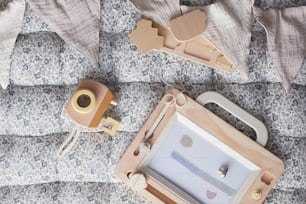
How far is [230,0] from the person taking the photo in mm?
1299

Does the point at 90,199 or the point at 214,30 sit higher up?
the point at 214,30

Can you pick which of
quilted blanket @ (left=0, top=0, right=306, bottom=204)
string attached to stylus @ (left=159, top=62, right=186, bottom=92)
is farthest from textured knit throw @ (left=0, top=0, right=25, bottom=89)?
string attached to stylus @ (left=159, top=62, right=186, bottom=92)

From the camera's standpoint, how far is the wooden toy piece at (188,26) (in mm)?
1255

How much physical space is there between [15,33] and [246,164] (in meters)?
0.66

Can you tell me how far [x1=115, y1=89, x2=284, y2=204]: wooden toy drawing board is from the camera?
1.26 meters

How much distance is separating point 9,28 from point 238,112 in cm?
61

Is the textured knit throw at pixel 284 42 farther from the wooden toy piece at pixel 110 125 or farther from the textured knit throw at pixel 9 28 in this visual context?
the textured knit throw at pixel 9 28

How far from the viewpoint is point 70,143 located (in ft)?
4.27

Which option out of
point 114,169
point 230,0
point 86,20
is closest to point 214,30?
point 230,0

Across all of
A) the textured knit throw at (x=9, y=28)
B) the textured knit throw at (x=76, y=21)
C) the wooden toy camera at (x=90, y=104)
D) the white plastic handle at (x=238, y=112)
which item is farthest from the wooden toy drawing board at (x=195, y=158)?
the textured knit throw at (x=9, y=28)

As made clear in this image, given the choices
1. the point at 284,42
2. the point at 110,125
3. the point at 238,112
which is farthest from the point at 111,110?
the point at 284,42

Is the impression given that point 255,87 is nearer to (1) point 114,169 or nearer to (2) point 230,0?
(2) point 230,0

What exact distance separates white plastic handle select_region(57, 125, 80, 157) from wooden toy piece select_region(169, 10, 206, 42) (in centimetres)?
34

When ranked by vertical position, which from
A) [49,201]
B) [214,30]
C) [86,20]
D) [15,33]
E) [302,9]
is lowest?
[49,201]
